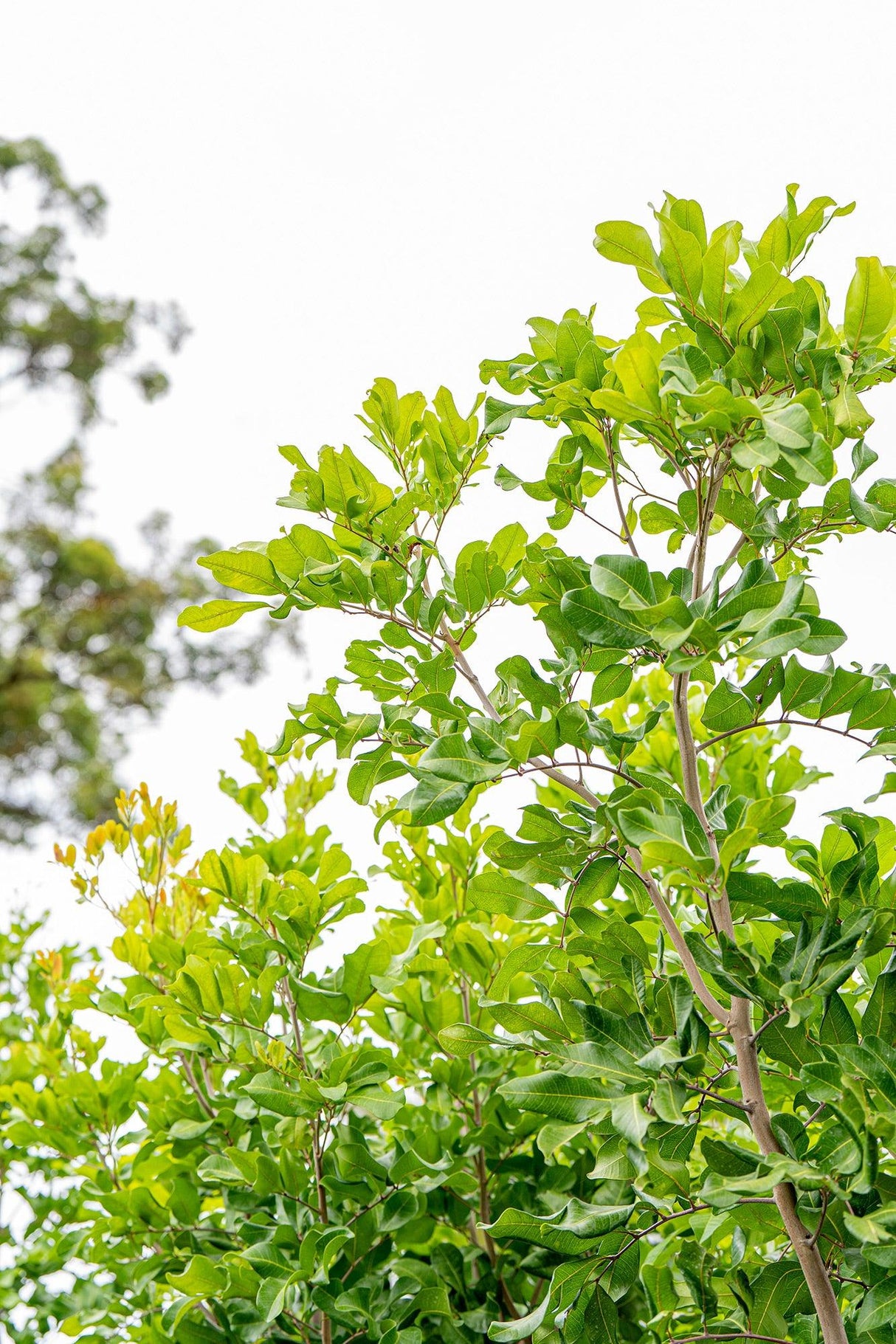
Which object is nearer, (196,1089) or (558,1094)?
(558,1094)

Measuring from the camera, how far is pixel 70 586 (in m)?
8.30

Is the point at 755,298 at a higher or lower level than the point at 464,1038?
higher

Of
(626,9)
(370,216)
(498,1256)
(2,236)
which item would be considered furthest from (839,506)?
(2,236)

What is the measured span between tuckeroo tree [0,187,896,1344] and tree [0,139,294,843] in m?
6.59

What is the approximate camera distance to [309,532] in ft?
→ 3.07

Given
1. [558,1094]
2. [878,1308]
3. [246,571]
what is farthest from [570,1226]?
[246,571]

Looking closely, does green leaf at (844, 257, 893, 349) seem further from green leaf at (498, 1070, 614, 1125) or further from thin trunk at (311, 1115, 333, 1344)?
thin trunk at (311, 1115, 333, 1344)

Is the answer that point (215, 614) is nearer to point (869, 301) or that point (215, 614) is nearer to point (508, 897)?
point (508, 897)

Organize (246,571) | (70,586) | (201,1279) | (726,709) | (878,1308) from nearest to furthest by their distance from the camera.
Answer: (878,1308) → (726,709) → (246,571) → (201,1279) → (70,586)

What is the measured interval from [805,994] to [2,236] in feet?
33.3

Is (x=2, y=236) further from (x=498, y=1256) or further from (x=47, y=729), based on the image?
(x=498, y=1256)

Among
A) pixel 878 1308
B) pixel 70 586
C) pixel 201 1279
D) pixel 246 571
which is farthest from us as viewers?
pixel 70 586

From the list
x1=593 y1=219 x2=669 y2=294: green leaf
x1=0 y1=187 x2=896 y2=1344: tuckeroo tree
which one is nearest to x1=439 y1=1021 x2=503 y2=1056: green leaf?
x1=0 y1=187 x2=896 y2=1344: tuckeroo tree

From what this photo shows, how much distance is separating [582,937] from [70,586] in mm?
8098
